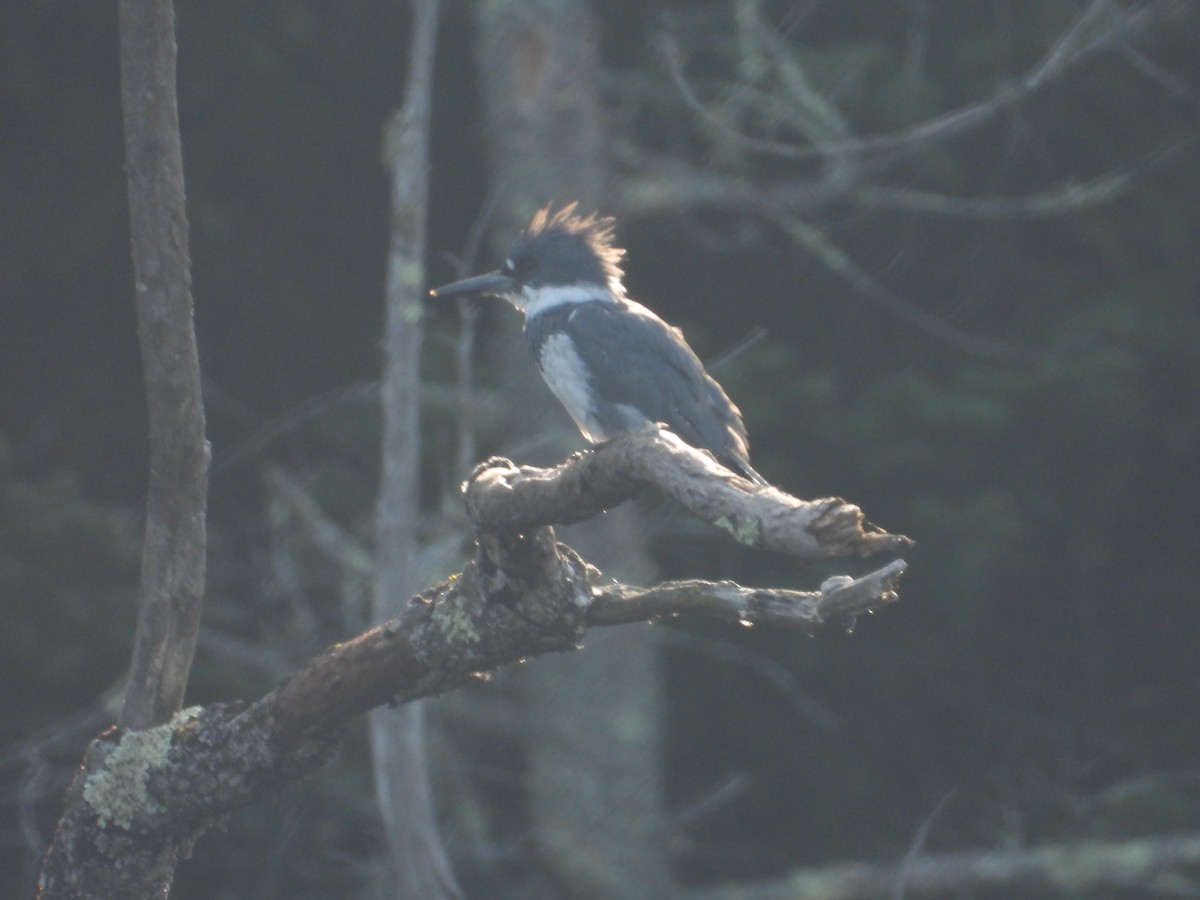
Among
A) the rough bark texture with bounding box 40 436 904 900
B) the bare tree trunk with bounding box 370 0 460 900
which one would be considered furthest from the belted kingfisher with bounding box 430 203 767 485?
the rough bark texture with bounding box 40 436 904 900

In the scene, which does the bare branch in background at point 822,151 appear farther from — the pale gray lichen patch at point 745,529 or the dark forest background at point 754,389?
the pale gray lichen patch at point 745,529

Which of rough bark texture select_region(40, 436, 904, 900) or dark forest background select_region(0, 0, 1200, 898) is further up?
dark forest background select_region(0, 0, 1200, 898)

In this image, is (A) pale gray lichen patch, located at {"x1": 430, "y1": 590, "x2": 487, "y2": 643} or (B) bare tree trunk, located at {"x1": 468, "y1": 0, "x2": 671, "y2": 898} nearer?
(A) pale gray lichen patch, located at {"x1": 430, "y1": 590, "x2": 487, "y2": 643}

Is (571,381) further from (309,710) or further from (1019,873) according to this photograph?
(1019,873)

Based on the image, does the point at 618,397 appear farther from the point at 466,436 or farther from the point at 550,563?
the point at 550,563

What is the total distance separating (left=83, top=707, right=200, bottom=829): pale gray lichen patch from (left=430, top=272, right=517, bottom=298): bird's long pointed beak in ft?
6.22

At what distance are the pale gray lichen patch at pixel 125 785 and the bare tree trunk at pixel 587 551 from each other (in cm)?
313

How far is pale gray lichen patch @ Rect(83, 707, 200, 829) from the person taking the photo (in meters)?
2.97

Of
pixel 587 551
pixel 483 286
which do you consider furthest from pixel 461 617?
pixel 587 551

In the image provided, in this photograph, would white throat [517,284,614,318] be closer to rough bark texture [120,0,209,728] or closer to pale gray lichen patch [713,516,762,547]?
rough bark texture [120,0,209,728]

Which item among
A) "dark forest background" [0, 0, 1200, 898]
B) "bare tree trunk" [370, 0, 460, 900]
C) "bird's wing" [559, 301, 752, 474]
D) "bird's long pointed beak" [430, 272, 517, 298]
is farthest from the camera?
"dark forest background" [0, 0, 1200, 898]

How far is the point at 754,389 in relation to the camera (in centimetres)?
677

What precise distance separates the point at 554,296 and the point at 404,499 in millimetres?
797

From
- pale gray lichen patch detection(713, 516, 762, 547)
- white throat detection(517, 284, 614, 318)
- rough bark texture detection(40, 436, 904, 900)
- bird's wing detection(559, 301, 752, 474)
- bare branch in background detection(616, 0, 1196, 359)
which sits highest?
bare branch in background detection(616, 0, 1196, 359)
